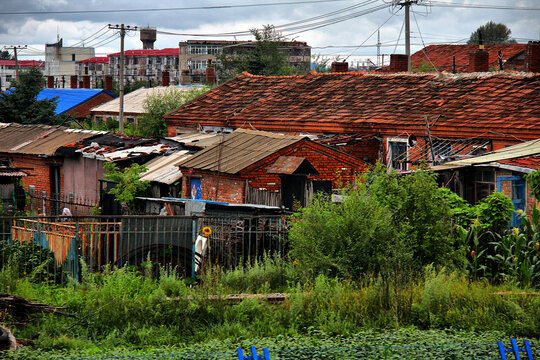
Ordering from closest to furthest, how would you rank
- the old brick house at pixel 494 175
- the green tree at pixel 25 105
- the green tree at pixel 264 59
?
1. the old brick house at pixel 494 175
2. the green tree at pixel 25 105
3. the green tree at pixel 264 59

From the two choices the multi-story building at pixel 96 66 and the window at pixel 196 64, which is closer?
the window at pixel 196 64

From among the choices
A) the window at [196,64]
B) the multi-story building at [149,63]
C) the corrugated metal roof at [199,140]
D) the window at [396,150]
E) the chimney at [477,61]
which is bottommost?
the window at [396,150]

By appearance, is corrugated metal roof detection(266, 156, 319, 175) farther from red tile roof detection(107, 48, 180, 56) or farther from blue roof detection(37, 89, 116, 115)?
red tile roof detection(107, 48, 180, 56)

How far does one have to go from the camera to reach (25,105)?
41.9 m

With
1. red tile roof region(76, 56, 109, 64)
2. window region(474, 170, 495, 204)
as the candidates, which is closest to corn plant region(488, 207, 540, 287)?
window region(474, 170, 495, 204)

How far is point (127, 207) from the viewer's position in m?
18.3

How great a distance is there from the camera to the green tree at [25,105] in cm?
4125

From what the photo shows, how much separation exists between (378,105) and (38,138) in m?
13.7

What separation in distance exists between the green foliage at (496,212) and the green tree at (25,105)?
34.1 m

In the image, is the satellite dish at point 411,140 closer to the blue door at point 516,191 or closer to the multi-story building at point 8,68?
the blue door at point 516,191

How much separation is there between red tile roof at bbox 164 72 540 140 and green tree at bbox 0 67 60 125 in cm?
1487

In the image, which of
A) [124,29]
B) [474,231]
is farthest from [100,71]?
[474,231]

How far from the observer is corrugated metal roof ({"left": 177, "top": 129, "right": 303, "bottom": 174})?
17.2m

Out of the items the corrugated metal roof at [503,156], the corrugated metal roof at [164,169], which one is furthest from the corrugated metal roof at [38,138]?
the corrugated metal roof at [503,156]
